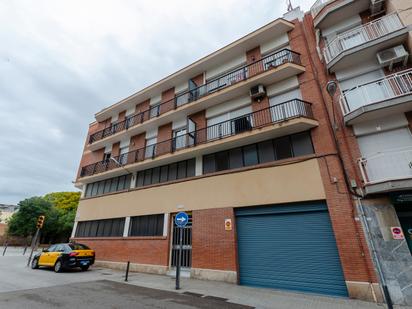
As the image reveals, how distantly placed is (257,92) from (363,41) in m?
5.06

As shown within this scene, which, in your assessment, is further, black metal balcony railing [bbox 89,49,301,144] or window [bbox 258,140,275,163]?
black metal balcony railing [bbox 89,49,301,144]

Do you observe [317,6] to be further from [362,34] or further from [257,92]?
[257,92]

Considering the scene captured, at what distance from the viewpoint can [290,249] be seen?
28.1 ft

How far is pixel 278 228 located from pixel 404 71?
7.79 metres

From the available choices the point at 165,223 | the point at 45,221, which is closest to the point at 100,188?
the point at 165,223

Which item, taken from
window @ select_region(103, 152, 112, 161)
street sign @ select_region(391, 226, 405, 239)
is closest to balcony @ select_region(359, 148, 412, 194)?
street sign @ select_region(391, 226, 405, 239)

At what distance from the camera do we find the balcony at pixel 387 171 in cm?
692

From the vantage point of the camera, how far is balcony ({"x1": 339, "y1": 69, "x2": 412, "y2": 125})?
7812mm

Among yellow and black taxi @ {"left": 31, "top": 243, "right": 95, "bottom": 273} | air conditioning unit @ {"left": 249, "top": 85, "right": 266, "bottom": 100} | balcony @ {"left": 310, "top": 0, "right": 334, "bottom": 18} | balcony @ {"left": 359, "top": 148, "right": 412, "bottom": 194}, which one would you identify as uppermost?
balcony @ {"left": 310, "top": 0, "right": 334, "bottom": 18}

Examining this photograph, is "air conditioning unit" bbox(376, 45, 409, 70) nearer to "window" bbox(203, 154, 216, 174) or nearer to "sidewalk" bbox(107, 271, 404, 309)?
"window" bbox(203, 154, 216, 174)

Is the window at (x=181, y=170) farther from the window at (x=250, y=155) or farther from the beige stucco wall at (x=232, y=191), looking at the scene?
the window at (x=250, y=155)

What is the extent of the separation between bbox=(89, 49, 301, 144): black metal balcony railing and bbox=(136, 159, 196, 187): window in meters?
3.90

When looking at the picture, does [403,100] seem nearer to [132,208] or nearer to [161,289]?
[161,289]

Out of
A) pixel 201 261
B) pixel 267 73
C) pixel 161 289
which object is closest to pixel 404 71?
pixel 267 73
